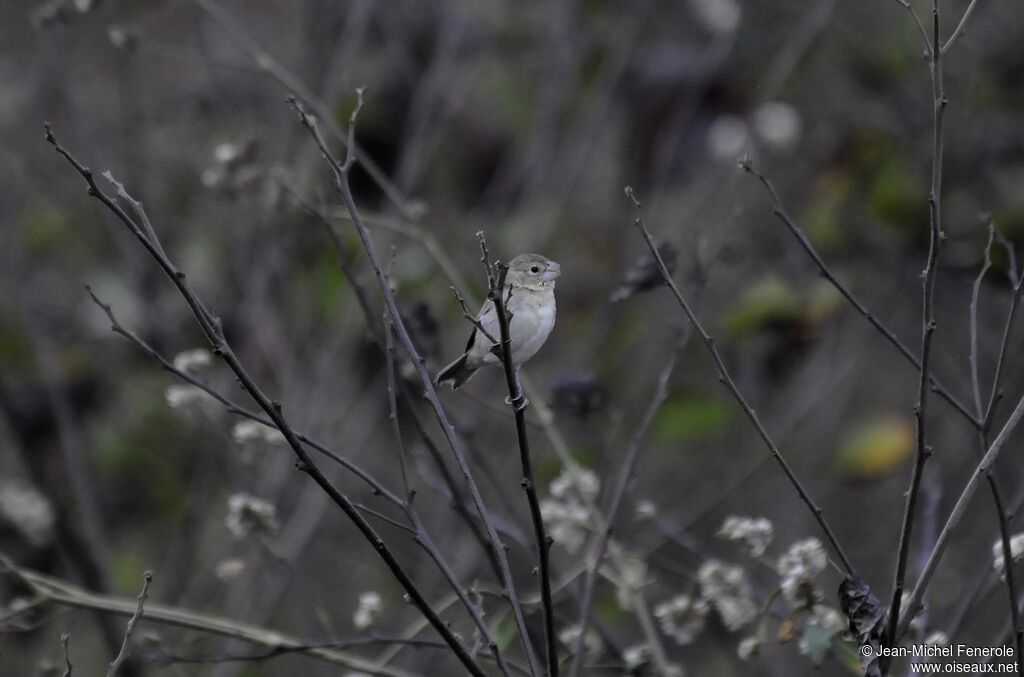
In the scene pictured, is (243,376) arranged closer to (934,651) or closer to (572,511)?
(572,511)

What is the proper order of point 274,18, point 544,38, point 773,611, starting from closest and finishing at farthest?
point 773,611 → point 544,38 → point 274,18

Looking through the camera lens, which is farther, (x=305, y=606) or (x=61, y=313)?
(x=61, y=313)

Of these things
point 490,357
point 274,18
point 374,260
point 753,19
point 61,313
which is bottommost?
point 374,260

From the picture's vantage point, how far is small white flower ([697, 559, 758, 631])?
318cm

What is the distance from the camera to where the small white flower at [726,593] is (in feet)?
10.4

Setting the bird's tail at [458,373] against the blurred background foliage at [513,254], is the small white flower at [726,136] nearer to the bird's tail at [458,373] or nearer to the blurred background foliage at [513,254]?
the blurred background foliage at [513,254]

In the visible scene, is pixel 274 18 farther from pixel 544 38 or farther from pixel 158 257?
pixel 158 257

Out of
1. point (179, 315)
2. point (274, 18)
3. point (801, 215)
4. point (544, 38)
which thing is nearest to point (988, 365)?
point (801, 215)

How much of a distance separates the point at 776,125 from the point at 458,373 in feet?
8.06

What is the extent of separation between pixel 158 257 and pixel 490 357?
1343 mm

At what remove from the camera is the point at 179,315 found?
589cm

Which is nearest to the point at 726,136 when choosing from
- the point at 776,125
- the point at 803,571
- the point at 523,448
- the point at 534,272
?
the point at 776,125

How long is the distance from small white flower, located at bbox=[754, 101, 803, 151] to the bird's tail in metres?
2.12

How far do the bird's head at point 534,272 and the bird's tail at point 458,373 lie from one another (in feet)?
0.86
